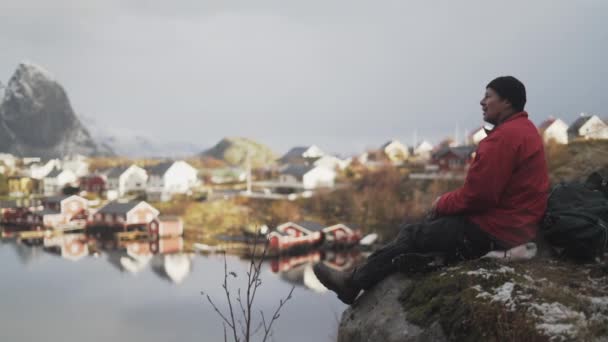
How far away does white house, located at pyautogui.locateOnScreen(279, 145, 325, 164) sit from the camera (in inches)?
1879

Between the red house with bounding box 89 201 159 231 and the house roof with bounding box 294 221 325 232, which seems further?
the red house with bounding box 89 201 159 231

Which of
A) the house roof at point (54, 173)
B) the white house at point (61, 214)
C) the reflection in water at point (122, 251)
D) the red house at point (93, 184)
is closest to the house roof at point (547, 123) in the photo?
the reflection in water at point (122, 251)

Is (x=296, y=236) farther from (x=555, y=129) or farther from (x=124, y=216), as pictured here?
(x=555, y=129)

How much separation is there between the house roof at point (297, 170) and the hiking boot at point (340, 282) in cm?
2960

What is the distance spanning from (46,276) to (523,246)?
59.2 ft

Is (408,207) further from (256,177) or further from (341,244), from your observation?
(256,177)

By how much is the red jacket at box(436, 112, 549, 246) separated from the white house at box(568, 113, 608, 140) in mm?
33005

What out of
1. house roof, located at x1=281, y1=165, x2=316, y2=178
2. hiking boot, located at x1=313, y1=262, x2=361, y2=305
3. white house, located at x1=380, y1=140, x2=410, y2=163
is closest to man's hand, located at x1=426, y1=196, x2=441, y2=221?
hiking boot, located at x1=313, y1=262, x2=361, y2=305

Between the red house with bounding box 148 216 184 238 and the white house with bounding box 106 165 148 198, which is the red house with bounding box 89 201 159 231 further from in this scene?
the white house with bounding box 106 165 148 198

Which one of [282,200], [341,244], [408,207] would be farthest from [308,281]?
[282,200]

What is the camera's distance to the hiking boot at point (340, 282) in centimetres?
260

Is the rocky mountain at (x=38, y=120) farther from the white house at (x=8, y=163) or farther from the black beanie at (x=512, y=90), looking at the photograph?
the black beanie at (x=512, y=90)

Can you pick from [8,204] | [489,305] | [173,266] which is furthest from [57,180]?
[489,305]

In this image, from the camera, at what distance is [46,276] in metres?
17.3
